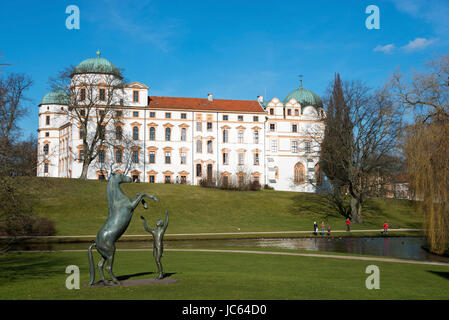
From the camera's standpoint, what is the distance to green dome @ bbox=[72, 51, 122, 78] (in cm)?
7350

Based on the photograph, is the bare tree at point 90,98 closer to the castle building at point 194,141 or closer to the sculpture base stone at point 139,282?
the castle building at point 194,141

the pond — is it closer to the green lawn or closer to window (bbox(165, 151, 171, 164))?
the green lawn

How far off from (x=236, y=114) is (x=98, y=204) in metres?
36.9

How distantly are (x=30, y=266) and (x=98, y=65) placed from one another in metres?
60.0

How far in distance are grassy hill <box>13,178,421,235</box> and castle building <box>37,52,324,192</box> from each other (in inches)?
386

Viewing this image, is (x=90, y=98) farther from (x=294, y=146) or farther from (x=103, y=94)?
(x=294, y=146)

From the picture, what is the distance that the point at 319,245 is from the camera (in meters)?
35.1

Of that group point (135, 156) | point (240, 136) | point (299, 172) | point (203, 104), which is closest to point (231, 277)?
point (135, 156)

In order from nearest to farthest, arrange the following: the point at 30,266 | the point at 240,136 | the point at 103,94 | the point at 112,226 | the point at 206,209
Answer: the point at 112,226, the point at 30,266, the point at 206,209, the point at 103,94, the point at 240,136

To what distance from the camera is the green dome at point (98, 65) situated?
73.5 metres

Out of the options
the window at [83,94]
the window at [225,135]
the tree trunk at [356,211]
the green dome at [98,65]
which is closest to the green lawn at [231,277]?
the tree trunk at [356,211]

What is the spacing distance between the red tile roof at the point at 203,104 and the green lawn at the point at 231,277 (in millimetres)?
56271

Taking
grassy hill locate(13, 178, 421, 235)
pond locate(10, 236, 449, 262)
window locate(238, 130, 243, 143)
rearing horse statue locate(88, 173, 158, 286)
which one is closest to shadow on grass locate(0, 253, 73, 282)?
rearing horse statue locate(88, 173, 158, 286)
